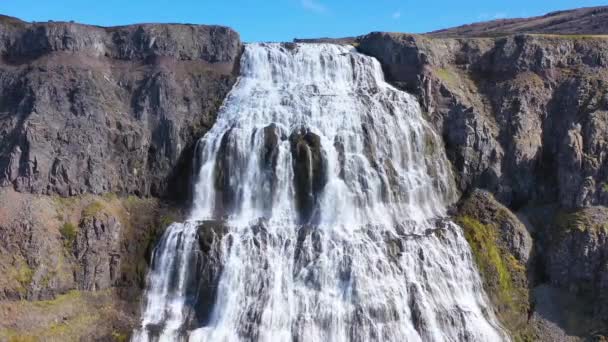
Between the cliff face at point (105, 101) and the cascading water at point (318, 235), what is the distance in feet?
11.2

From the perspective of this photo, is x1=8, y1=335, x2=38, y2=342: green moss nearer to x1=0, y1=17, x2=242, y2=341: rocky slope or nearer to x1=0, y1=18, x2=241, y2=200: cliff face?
x1=0, y1=17, x2=242, y2=341: rocky slope

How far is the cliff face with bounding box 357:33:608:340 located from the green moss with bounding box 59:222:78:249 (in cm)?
2834

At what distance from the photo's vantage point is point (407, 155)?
43.4 metres

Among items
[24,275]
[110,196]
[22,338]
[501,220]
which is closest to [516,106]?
[501,220]

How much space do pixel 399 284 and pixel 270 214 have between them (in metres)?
10.8

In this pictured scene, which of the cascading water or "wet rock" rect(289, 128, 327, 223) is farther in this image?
"wet rock" rect(289, 128, 327, 223)

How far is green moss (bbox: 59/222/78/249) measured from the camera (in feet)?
118

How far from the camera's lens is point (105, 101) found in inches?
1692

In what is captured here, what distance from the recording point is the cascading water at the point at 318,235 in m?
33.8

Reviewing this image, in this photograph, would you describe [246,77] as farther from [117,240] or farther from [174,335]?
[174,335]

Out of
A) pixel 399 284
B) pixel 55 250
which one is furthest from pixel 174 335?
pixel 399 284

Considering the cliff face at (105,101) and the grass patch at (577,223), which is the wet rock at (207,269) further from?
the grass patch at (577,223)

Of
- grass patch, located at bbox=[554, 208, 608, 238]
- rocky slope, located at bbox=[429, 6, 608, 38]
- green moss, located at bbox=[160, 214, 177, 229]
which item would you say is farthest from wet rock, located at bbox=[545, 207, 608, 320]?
rocky slope, located at bbox=[429, 6, 608, 38]

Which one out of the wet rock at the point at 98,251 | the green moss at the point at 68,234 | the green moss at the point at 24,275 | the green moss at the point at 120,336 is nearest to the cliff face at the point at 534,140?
the green moss at the point at 120,336
